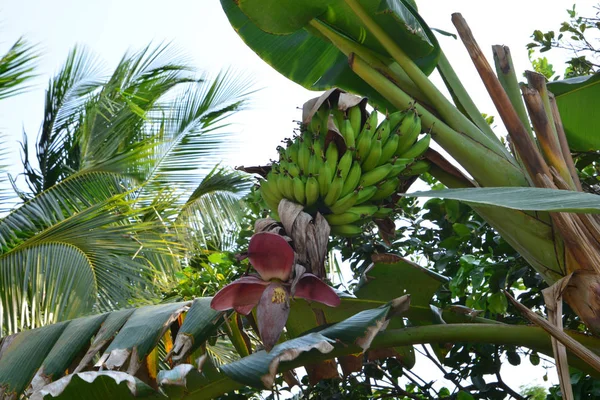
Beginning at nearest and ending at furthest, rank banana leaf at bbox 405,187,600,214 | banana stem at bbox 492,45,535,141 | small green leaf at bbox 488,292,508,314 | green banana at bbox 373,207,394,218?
banana leaf at bbox 405,187,600,214 → green banana at bbox 373,207,394,218 → banana stem at bbox 492,45,535,141 → small green leaf at bbox 488,292,508,314

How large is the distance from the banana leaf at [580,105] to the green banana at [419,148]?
629 millimetres

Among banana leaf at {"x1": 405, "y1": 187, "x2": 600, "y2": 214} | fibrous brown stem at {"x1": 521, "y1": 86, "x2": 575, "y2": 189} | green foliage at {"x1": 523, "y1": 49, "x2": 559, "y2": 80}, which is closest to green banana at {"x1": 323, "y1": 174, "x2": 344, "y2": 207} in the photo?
banana leaf at {"x1": 405, "y1": 187, "x2": 600, "y2": 214}

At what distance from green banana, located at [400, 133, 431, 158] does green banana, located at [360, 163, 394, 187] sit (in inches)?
3.1

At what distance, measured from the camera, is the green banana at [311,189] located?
1.32m

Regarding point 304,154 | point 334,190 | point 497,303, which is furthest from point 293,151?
point 497,303

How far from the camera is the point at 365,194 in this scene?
4.51 ft

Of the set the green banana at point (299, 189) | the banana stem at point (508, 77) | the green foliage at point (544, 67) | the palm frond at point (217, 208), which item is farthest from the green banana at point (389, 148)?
the palm frond at point (217, 208)

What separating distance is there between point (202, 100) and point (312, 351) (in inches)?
199

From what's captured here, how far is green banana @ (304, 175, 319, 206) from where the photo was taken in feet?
4.33

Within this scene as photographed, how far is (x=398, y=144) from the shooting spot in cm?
A: 146

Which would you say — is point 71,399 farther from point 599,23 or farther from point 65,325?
point 599,23

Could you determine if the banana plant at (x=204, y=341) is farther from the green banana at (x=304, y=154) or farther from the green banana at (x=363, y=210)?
the green banana at (x=304, y=154)

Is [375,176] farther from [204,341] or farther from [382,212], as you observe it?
[204,341]

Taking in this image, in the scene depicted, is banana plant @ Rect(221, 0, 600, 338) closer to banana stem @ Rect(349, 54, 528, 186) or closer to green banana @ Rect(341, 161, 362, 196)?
banana stem @ Rect(349, 54, 528, 186)
